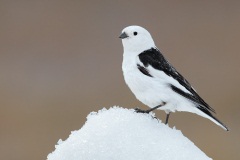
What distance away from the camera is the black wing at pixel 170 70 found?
6.56 feet

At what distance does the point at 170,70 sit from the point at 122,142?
96 cm

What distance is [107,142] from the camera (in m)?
1.17

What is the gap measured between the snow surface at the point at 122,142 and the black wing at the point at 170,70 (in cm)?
62

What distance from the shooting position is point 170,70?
2.09m

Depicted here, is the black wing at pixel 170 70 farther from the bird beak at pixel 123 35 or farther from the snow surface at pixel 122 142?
the snow surface at pixel 122 142

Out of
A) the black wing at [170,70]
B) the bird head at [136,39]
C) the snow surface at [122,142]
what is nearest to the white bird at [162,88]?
the black wing at [170,70]

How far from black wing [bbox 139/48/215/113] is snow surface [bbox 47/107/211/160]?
0.62 meters

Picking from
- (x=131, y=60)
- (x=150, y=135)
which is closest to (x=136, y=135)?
(x=150, y=135)

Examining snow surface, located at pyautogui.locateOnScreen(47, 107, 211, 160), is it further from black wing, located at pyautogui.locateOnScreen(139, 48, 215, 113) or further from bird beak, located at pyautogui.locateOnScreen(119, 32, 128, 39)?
bird beak, located at pyautogui.locateOnScreen(119, 32, 128, 39)

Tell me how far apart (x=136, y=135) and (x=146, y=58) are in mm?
986

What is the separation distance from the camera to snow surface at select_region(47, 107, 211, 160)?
1146 millimetres

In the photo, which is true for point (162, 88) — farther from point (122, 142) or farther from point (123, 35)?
point (122, 142)

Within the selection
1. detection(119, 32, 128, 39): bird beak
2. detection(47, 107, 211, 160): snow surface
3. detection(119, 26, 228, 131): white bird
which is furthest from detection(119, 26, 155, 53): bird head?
detection(47, 107, 211, 160): snow surface

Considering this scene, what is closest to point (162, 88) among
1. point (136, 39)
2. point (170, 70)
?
point (170, 70)
